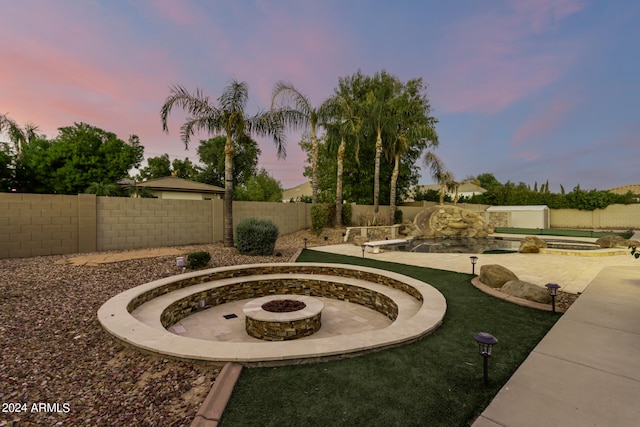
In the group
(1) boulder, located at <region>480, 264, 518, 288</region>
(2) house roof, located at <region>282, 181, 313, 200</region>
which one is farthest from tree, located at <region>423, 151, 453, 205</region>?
(2) house roof, located at <region>282, 181, 313, 200</region>

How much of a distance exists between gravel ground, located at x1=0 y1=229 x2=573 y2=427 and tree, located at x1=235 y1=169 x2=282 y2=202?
952 inches

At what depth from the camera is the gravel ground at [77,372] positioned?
255cm

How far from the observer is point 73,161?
66.6 feet

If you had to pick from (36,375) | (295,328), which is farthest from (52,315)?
(295,328)

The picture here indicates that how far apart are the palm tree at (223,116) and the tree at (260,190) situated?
17678 mm

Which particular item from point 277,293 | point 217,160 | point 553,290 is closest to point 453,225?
point 553,290

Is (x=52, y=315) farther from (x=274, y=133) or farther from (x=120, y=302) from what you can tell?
(x=274, y=133)

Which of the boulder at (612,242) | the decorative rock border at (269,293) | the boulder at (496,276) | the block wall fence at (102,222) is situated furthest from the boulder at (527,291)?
the block wall fence at (102,222)

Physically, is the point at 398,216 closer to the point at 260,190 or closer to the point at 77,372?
the point at 260,190

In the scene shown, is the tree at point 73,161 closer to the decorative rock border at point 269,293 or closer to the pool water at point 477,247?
the decorative rock border at point 269,293

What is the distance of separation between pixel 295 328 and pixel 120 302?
3.20 meters

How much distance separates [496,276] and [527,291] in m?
0.88

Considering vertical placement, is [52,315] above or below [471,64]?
below

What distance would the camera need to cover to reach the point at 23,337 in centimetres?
399
